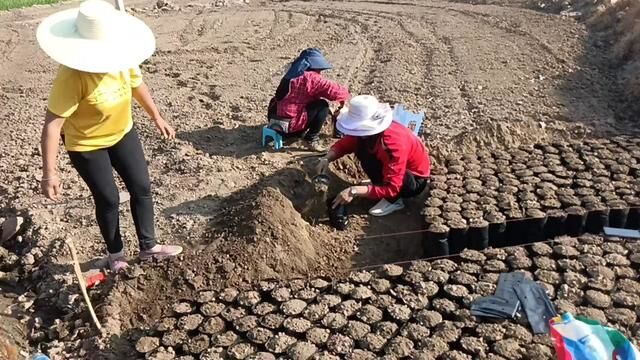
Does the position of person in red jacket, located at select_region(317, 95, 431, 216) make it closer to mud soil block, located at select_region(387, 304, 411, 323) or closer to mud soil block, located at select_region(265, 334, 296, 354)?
mud soil block, located at select_region(387, 304, 411, 323)

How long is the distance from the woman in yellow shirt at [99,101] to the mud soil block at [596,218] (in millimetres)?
2919

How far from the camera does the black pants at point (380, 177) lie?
16.1 ft

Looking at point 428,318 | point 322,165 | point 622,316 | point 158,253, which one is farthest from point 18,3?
point 622,316

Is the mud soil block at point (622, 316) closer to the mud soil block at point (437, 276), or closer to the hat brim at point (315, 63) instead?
the mud soil block at point (437, 276)

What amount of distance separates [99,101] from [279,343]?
64.7 inches

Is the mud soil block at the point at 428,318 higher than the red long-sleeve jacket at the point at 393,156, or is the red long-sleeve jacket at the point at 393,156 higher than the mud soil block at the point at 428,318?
the red long-sleeve jacket at the point at 393,156

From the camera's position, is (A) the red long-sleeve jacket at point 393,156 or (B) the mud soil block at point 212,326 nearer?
(B) the mud soil block at point 212,326

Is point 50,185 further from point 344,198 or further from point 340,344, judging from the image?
point 344,198

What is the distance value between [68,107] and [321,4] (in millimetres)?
9288

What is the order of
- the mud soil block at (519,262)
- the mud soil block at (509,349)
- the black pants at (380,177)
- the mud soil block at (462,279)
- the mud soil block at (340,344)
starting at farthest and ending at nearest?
the black pants at (380,177)
the mud soil block at (519,262)
the mud soil block at (462,279)
the mud soil block at (340,344)
the mud soil block at (509,349)

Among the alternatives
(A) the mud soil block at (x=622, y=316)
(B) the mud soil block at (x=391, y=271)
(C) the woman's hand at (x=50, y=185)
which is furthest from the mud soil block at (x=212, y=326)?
(A) the mud soil block at (x=622, y=316)

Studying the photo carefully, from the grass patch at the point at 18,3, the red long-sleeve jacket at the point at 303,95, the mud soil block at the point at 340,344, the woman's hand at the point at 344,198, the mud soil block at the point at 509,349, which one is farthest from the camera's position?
the grass patch at the point at 18,3

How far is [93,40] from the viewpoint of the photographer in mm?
3629

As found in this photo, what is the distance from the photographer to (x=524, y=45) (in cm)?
870
